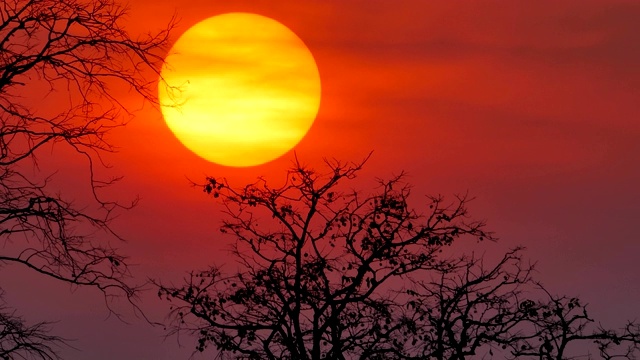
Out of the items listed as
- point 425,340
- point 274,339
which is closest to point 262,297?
point 274,339

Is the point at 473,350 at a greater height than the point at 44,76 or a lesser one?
greater

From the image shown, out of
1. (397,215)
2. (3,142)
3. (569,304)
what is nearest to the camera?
(3,142)

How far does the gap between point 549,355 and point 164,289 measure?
10.2 metres

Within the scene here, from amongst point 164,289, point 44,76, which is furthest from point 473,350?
point 44,76

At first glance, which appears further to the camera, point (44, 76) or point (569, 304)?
point (569, 304)

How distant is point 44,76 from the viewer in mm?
11766

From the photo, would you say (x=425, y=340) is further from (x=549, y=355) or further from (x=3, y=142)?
(x=3, y=142)

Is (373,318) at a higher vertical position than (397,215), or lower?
lower

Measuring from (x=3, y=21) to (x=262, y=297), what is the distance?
14.7m

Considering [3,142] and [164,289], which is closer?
[3,142]

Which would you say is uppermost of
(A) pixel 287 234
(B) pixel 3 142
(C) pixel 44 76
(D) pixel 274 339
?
(A) pixel 287 234

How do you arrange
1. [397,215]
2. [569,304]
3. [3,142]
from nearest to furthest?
[3,142]
[397,215]
[569,304]

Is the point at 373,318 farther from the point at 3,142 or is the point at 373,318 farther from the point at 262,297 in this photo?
the point at 3,142

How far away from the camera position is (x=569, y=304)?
26266 mm
